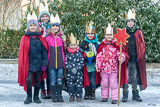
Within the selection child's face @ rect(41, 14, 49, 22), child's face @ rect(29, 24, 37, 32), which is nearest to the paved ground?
child's face @ rect(29, 24, 37, 32)

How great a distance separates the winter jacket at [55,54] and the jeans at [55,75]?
0.35ft

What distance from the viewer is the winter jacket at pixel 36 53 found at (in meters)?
5.94

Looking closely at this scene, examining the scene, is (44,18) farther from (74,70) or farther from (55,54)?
(74,70)

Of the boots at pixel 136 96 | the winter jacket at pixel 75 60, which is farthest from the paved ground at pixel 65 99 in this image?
the winter jacket at pixel 75 60

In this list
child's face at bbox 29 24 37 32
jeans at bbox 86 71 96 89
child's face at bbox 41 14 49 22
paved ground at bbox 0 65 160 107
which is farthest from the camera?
child's face at bbox 41 14 49 22

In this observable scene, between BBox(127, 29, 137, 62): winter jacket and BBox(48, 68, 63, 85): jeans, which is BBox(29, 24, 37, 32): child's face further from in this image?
BBox(127, 29, 137, 62): winter jacket

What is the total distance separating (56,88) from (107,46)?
148cm

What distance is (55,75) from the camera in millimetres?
6219

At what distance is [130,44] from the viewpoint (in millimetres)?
6324

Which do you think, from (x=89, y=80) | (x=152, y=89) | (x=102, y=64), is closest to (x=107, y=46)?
(x=102, y=64)

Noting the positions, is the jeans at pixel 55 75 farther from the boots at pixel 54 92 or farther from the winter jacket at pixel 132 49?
the winter jacket at pixel 132 49

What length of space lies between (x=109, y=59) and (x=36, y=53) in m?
1.60

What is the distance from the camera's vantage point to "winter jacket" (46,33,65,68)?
6.16 m

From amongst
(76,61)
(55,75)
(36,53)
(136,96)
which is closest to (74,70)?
(76,61)
